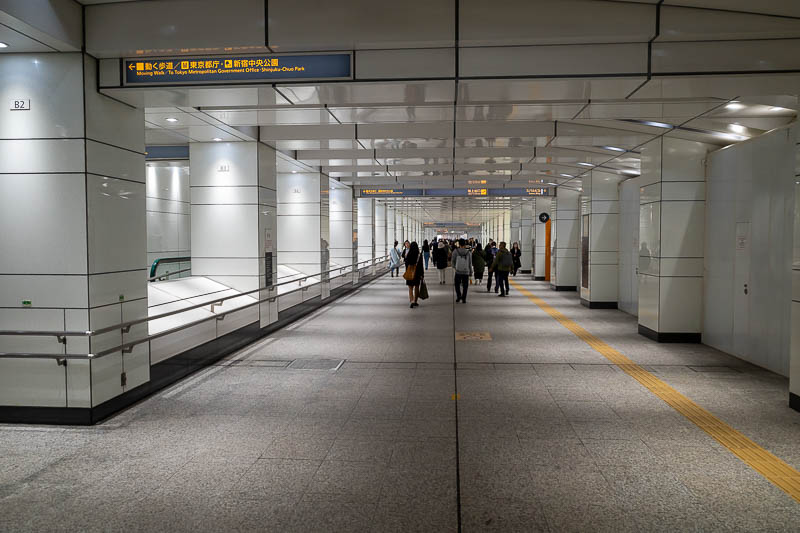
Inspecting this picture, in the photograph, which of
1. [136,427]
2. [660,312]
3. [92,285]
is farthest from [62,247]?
[660,312]

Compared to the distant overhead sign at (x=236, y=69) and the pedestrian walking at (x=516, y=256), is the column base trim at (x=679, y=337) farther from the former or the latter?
the pedestrian walking at (x=516, y=256)

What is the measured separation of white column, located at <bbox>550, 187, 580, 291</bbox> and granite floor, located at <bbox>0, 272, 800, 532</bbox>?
37.0 feet

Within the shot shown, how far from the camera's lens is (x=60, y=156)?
5.45m

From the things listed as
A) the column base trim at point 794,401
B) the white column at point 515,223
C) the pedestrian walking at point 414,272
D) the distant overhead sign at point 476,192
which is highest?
the distant overhead sign at point 476,192

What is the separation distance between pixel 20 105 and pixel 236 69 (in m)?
2.01

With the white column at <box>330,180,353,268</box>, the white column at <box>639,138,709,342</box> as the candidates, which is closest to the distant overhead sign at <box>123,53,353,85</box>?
the white column at <box>639,138,709,342</box>

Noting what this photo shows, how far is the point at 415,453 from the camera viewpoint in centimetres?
449

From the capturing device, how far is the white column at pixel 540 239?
23.9 meters

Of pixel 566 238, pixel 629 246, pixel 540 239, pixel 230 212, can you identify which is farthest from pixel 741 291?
pixel 540 239

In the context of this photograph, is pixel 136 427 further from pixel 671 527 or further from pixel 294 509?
pixel 671 527

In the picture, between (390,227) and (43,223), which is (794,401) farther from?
(390,227)

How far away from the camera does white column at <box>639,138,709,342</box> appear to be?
371 inches

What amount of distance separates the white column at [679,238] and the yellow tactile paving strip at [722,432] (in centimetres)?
157

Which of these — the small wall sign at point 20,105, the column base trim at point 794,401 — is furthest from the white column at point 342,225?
the column base trim at point 794,401
